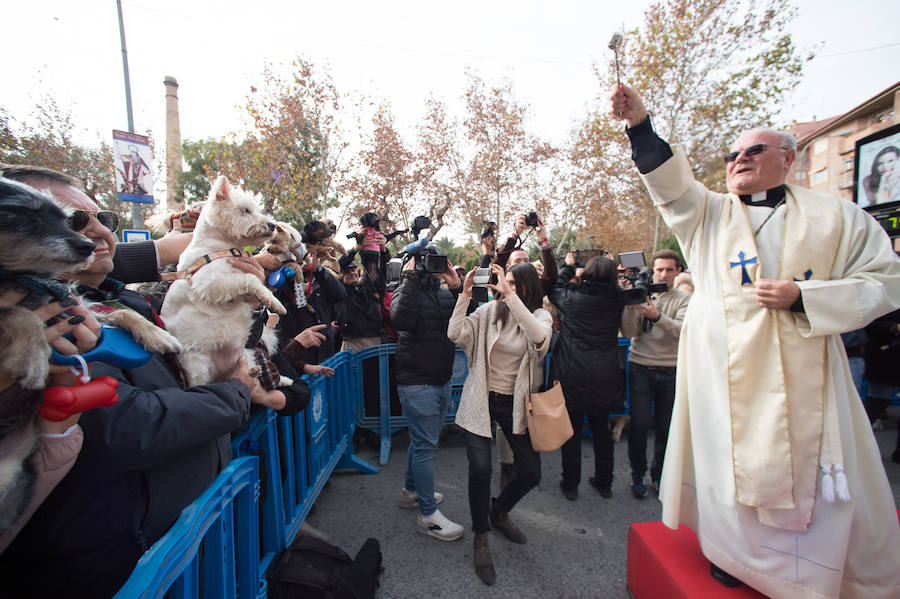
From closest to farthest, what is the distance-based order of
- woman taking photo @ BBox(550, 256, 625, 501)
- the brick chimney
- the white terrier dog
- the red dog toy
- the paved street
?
the red dog toy
the white terrier dog
the paved street
woman taking photo @ BBox(550, 256, 625, 501)
the brick chimney

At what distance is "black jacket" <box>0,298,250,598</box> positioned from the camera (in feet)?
3.92

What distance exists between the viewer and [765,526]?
1.73 metres

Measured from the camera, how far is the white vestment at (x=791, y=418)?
5.27ft

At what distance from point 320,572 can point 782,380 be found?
8.15 feet

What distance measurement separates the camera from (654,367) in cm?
360

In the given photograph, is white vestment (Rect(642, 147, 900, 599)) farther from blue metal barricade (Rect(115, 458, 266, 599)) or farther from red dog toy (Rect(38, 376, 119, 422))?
red dog toy (Rect(38, 376, 119, 422))

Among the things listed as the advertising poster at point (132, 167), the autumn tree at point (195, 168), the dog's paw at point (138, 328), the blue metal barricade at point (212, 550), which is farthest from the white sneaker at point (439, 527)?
the autumn tree at point (195, 168)

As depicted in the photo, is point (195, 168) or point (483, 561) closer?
point (483, 561)

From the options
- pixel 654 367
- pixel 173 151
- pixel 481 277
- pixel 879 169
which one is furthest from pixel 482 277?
pixel 173 151

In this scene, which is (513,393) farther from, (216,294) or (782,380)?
(216,294)

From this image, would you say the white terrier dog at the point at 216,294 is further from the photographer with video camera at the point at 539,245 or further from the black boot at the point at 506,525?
the black boot at the point at 506,525

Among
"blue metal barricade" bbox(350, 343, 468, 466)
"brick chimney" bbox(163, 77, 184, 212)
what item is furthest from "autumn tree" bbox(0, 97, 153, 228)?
"blue metal barricade" bbox(350, 343, 468, 466)

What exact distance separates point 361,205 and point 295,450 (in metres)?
16.3

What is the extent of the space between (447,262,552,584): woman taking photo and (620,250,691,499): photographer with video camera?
130 centimetres
